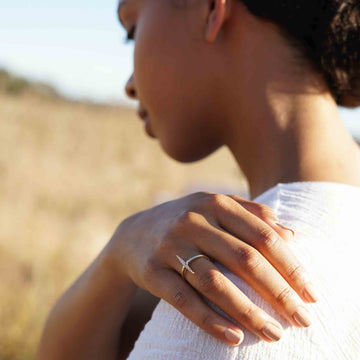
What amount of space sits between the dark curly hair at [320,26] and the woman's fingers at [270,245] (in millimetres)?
539

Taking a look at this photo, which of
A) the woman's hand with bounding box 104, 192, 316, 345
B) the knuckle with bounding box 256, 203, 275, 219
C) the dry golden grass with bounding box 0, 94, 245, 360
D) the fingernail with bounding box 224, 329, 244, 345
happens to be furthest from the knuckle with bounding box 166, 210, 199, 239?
the dry golden grass with bounding box 0, 94, 245, 360

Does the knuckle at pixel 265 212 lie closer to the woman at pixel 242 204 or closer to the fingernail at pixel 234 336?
the woman at pixel 242 204

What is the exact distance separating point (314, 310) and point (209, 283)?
18 cm

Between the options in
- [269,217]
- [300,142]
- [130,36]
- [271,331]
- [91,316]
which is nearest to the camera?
[271,331]

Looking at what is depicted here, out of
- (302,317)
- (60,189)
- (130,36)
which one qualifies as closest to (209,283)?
(302,317)

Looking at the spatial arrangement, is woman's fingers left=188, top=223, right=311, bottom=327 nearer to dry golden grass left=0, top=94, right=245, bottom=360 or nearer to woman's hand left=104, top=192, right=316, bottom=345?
woman's hand left=104, top=192, right=316, bottom=345

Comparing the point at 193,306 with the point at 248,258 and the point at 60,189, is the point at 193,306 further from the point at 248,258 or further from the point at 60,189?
the point at 60,189

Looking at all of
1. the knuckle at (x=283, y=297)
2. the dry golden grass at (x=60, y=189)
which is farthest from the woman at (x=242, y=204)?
the dry golden grass at (x=60, y=189)

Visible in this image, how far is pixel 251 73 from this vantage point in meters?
1.24

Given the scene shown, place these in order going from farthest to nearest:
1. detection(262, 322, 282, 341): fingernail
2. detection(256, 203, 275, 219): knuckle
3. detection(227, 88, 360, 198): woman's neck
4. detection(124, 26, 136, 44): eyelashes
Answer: detection(124, 26, 136, 44): eyelashes, detection(227, 88, 360, 198): woman's neck, detection(256, 203, 275, 219): knuckle, detection(262, 322, 282, 341): fingernail

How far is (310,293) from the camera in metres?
0.79

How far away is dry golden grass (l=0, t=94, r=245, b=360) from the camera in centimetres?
483

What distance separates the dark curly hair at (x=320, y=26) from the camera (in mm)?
1193

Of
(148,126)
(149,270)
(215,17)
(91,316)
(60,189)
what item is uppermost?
(215,17)
